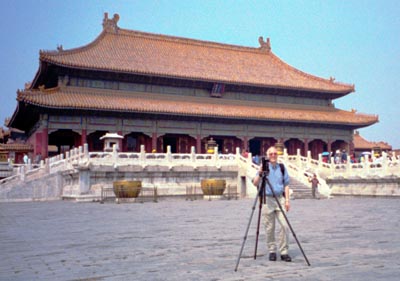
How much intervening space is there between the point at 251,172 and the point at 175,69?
45.2 ft

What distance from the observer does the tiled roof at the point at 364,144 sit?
50.3 meters

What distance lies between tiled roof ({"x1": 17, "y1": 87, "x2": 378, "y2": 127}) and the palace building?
8 centimetres

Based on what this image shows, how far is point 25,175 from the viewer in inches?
939

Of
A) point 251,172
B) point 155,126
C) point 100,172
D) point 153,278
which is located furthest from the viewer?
point 155,126

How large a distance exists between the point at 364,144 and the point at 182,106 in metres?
26.9

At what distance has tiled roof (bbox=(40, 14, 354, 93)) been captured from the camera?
32.8 meters

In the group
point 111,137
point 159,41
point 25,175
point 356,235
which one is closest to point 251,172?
point 111,137

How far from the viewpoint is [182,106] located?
109 feet

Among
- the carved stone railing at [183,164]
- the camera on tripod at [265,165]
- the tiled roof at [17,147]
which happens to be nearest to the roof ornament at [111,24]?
the tiled roof at [17,147]

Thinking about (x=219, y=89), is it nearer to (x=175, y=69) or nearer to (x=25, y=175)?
(x=175, y=69)

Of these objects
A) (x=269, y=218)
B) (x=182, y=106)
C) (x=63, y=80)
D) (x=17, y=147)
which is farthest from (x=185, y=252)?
(x=17, y=147)

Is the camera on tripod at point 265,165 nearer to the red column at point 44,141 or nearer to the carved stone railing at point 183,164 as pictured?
the carved stone railing at point 183,164

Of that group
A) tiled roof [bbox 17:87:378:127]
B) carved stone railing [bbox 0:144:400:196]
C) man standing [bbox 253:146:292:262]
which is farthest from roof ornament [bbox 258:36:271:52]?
man standing [bbox 253:146:292:262]

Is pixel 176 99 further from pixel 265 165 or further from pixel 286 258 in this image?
pixel 286 258
